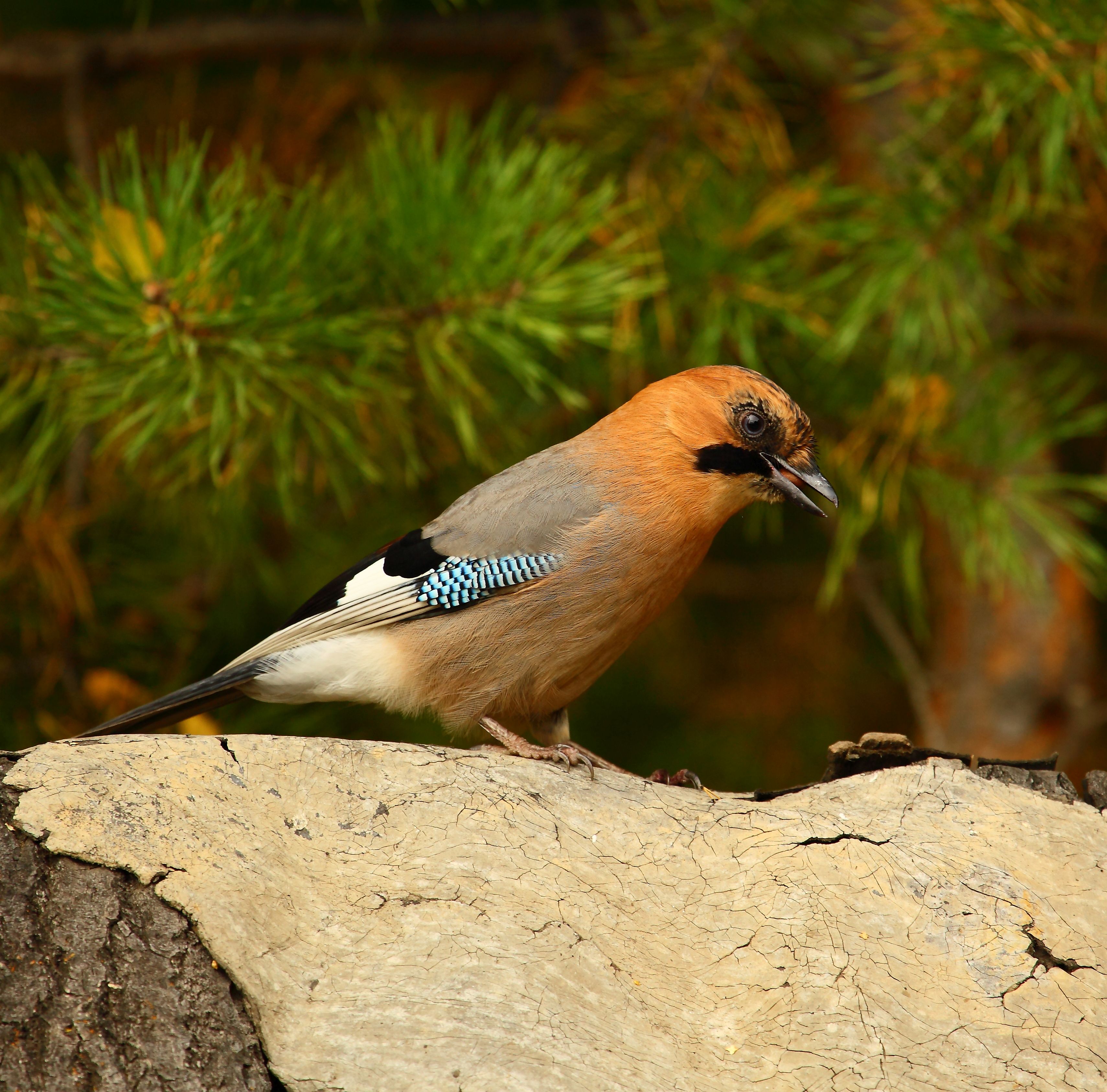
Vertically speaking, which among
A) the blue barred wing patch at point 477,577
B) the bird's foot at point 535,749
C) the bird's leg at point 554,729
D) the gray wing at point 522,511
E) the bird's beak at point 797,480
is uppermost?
the bird's beak at point 797,480

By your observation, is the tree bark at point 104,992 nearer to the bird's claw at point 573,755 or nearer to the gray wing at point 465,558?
the bird's claw at point 573,755

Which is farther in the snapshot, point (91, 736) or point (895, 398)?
point (895, 398)

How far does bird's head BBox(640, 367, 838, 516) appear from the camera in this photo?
8.18 ft

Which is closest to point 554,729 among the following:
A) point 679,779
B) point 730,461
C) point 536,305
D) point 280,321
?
point 679,779

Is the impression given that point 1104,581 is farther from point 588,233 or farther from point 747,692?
point 588,233

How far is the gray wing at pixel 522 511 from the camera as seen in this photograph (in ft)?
8.23

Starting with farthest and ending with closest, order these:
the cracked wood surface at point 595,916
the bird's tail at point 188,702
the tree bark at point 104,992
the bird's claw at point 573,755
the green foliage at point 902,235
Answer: the green foliage at point 902,235
the bird's tail at point 188,702
the bird's claw at point 573,755
the cracked wood surface at point 595,916
the tree bark at point 104,992

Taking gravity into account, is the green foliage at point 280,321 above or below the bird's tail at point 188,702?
above

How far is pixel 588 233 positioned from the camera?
2.60 meters

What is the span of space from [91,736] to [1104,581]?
9.21ft

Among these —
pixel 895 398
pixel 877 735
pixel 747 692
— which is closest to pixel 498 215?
pixel 895 398

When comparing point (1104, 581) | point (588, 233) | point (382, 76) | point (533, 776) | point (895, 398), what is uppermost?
point (382, 76)

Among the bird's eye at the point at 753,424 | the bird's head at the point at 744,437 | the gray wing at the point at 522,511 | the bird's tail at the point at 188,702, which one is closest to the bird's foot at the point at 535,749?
the gray wing at the point at 522,511

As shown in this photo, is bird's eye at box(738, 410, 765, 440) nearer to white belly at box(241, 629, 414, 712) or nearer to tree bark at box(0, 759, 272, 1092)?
white belly at box(241, 629, 414, 712)
